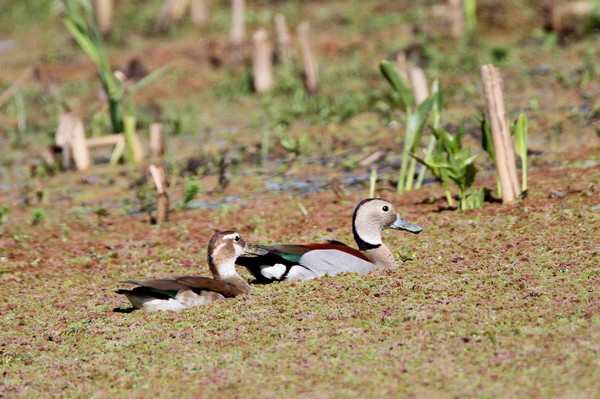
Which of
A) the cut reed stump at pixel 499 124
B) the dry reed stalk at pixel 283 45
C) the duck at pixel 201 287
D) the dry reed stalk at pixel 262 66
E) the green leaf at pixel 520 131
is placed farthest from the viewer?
the dry reed stalk at pixel 283 45

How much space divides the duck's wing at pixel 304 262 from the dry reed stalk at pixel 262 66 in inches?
Result: 351

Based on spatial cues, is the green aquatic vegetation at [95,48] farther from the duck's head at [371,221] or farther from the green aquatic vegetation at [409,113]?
the duck's head at [371,221]

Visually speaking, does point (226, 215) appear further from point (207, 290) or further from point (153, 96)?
point (153, 96)

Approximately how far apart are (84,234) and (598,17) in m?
10.3

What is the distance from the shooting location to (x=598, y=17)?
18047mm

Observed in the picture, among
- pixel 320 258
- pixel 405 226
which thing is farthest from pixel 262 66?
pixel 320 258

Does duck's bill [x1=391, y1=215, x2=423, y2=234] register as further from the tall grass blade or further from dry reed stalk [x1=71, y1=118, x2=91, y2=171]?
dry reed stalk [x1=71, y1=118, x2=91, y2=171]

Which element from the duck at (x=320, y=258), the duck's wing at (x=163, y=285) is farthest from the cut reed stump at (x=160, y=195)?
the duck's wing at (x=163, y=285)

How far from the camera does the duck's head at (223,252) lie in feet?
26.8

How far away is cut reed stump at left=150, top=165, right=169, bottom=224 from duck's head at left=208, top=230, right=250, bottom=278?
8.96 ft

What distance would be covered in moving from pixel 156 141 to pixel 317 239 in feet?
15.5

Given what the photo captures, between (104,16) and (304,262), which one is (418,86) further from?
(104,16)

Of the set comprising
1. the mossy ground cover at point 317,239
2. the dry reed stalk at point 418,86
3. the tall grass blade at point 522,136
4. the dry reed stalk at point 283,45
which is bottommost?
the mossy ground cover at point 317,239

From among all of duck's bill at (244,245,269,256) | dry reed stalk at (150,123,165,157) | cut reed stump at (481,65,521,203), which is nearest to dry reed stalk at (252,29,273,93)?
dry reed stalk at (150,123,165,157)
